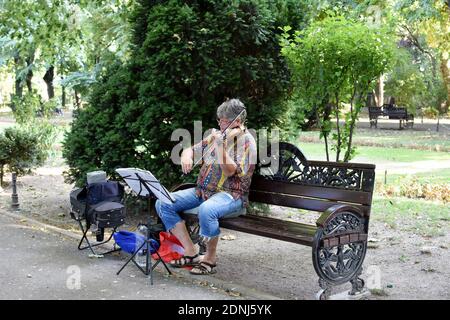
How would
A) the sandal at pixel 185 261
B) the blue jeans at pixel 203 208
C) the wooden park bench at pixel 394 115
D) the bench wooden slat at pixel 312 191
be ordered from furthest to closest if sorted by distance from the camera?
the wooden park bench at pixel 394 115 → the sandal at pixel 185 261 → the blue jeans at pixel 203 208 → the bench wooden slat at pixel 312 191

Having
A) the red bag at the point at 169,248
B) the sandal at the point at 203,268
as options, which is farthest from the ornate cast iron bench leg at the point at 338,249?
the red bag at the point at 169,248

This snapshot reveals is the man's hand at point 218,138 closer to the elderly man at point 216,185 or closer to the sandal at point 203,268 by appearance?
the elderly man at point 216,185

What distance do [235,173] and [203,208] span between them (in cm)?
46

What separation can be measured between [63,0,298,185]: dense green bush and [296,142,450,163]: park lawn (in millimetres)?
A: 8389

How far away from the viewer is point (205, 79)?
23.7 ft

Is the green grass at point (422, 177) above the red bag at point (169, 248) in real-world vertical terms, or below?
A: below

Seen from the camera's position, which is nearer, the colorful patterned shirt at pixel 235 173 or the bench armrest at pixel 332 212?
the bench armrest at pixel 332 212

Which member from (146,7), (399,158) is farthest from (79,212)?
(399,158)

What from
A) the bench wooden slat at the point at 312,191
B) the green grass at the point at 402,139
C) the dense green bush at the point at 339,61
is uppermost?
the dense green bush at the point at 339,61

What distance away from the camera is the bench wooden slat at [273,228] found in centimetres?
511

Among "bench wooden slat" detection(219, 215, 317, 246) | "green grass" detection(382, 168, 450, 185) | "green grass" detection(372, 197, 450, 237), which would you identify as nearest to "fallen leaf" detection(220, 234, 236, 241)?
"bench wooden slat" detection(219, 215, 317, 246)

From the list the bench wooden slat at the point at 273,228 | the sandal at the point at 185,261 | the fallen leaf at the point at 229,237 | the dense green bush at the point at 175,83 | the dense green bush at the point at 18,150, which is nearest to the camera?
the bench wooden slat at the point at 273,228

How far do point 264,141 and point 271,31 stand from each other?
136cm

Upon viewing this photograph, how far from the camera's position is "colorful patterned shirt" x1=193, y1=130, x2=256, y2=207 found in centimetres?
564
